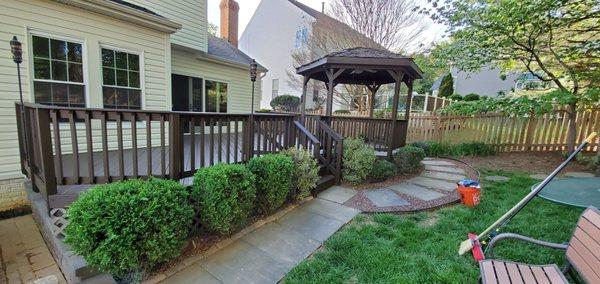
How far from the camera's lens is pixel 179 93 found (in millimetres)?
8312

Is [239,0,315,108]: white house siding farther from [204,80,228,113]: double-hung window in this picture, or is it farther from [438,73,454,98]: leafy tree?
[438,73,454,98]: leafy tree

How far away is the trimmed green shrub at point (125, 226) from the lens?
220 centimetres

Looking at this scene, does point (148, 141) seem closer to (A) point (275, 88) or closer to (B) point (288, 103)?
(B) point (288, 103)

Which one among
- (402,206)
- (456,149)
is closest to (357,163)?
(402,206)

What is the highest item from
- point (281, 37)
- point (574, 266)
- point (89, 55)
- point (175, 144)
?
point (281, 37)

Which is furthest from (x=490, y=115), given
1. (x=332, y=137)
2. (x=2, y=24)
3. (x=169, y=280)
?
(x=2, y=24)

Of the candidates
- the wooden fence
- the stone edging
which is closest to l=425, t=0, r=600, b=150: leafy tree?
the wooden fence

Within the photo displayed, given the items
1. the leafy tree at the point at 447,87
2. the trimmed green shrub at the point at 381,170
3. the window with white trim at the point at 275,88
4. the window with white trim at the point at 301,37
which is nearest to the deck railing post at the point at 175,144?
the trimmed green shrub at the point at 381,170

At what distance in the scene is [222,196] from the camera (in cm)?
302

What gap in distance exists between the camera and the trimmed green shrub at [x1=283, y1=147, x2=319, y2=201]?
4.44 metres

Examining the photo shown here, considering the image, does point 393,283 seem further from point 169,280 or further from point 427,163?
point 427,163

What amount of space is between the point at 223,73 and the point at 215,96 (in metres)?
0.93

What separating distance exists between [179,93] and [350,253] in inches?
298

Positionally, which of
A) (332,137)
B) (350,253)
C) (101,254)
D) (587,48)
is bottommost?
(350,253)
